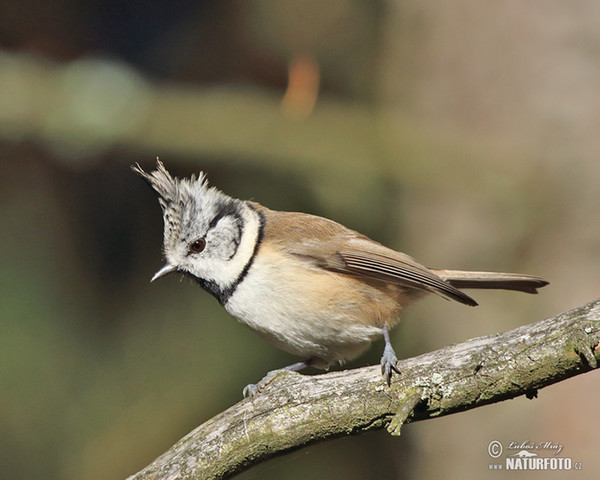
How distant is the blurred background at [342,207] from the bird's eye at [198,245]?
2.11 m

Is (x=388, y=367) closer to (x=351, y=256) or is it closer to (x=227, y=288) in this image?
(x=351, y=256)

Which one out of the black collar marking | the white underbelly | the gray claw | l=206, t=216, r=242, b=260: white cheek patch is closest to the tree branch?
the gray claw

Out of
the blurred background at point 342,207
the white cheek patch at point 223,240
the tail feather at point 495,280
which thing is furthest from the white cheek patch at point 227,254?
the blurred background at point 342,207

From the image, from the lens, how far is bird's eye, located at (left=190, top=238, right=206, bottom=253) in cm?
364

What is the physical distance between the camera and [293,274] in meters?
3.46

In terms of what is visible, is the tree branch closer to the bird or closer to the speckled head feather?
the bird

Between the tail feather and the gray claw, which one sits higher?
the tail feather

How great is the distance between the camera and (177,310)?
613 centimetres

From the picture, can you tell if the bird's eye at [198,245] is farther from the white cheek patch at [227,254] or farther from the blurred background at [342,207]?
the blurred background at [342,207]

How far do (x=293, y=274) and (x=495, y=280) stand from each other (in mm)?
1112

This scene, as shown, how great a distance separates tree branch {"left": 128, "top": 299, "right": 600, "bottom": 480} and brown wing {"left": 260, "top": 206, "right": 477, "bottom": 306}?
695 millimetres

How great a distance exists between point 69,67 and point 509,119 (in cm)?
365

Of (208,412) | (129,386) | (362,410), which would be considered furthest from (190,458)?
(129,386)

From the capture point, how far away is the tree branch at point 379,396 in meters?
2.64
